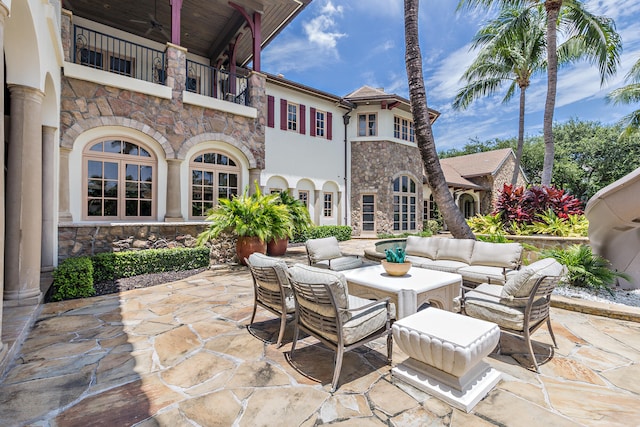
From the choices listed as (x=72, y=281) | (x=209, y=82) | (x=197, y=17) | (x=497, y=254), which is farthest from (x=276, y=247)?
(x=197, y=17)

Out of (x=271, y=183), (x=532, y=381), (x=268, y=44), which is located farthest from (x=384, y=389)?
(x=268, y=44)

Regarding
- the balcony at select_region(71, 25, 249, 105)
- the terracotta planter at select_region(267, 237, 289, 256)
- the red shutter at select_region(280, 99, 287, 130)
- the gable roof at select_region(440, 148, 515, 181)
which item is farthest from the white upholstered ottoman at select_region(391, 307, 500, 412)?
the gable roof at select_region(440, 148, 515, 181)

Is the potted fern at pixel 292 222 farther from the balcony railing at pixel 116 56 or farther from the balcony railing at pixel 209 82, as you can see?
the balcony railing at pixel 116 56

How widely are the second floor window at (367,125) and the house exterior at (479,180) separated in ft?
21.1

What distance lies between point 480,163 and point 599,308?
21168 millimetres

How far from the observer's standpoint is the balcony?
9.24 metres

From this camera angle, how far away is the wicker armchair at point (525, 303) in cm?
294

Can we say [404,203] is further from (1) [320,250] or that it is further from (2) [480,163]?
(1) [320,250]

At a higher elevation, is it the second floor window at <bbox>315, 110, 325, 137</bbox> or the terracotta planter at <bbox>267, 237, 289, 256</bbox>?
the second floor window at <bbox>315, 110, 325, 137</bbox>

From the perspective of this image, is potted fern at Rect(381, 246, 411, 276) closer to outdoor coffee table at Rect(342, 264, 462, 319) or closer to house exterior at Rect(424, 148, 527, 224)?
outdoor coffee table at Rect(342, 264, 462, 319)

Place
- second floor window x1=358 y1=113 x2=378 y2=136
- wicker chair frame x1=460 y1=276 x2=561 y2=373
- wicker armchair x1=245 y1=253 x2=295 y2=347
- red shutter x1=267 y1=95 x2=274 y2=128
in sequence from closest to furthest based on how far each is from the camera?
wicker chair frame x1=460 y1=276 x2=561 y2=373 < wicker armchair x1=245 y1=253 x2=295 y2=347 < red shutter x1=267 y1=95 x2=274 y2=128 < second floor window x1=358 y1=113 x2=378 y2=136

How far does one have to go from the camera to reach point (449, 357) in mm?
2324

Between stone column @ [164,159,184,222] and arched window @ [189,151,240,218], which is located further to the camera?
arched window @ [189,151,240,218]

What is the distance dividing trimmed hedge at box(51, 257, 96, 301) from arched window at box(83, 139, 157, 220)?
301 centimetres
